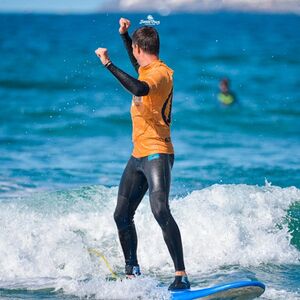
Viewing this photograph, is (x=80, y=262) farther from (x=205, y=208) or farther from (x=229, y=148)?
(x=229, y=148)

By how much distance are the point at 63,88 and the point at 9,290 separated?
775 inches

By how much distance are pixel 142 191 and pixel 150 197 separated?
320 millimetres

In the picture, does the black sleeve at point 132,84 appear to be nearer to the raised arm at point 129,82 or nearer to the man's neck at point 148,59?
the raised arm at point 129,82

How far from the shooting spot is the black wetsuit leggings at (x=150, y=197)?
6.25m

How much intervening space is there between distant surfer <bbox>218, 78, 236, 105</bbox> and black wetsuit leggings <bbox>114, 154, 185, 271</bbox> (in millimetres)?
14945

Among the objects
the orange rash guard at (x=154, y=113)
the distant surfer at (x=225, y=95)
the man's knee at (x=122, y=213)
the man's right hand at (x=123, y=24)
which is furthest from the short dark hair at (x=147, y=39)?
the distant surfer at (x=225, y=95)

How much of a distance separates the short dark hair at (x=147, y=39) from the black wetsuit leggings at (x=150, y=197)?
31.3 inches

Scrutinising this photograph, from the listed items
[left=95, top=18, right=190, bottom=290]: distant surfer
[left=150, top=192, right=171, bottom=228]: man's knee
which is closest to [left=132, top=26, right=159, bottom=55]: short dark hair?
[left=95, top=18, right=190, bottom=290]: distant surfer

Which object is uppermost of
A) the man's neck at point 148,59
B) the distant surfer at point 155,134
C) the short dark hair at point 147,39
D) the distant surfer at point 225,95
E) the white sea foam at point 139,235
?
the distant surfer at point 225,95

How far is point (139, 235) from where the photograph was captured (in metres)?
8.60

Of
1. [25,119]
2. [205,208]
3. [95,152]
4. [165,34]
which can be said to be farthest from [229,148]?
[165,34]

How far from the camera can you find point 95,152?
16.1 m

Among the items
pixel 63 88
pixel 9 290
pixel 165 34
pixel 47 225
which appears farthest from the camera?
pixel 165 34

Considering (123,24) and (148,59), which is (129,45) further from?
(148,59)
